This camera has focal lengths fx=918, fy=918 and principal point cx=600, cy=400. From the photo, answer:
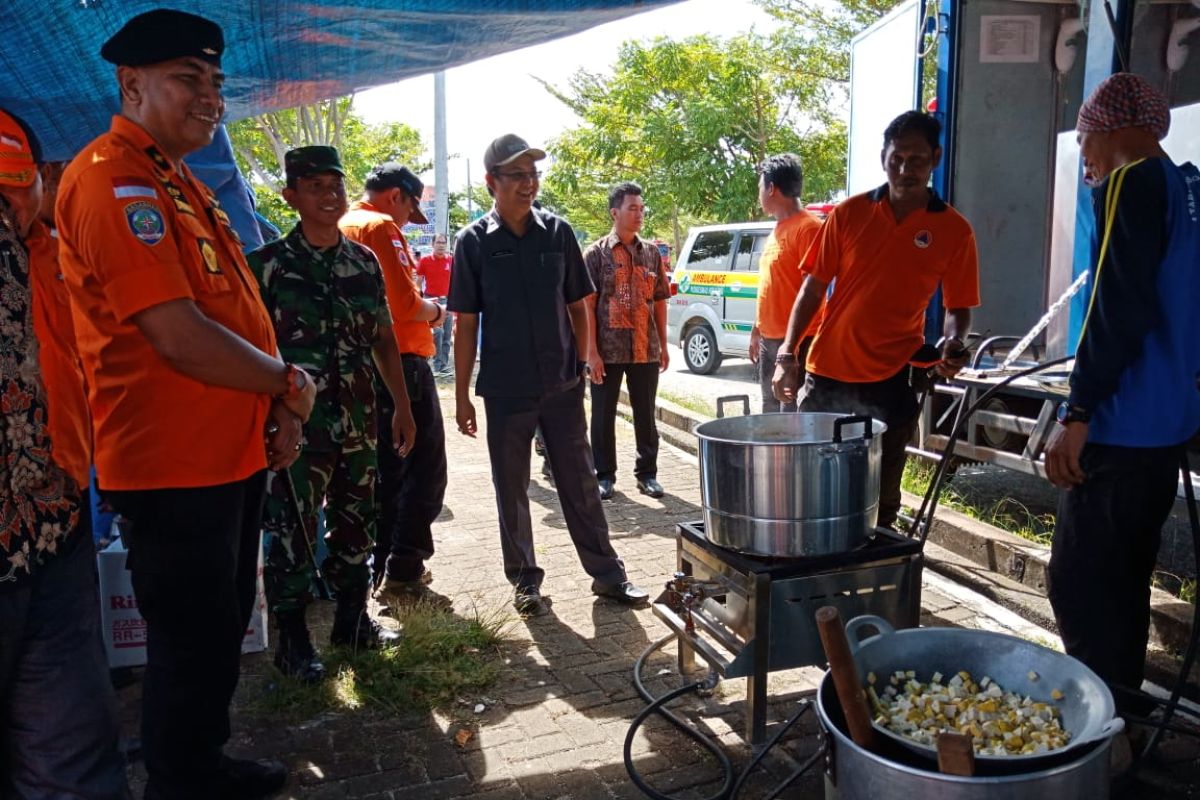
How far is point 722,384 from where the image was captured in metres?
12.0

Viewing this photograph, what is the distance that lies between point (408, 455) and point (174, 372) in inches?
87.2

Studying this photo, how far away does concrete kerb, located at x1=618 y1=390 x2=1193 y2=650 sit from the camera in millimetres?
3785

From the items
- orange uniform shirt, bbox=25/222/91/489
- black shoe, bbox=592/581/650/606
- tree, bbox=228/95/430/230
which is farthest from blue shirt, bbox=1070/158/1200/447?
tree, bbox=228/95/430/230

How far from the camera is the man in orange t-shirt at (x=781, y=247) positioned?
229 inches

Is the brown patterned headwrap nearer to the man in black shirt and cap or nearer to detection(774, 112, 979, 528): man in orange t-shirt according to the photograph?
detection(774, 112, 979, 528): man in orange t-shirt

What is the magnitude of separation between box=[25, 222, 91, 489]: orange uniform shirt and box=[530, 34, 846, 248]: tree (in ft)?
59.2

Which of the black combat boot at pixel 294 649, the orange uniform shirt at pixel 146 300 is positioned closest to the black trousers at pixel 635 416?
the black combat boot at pixel 294 649

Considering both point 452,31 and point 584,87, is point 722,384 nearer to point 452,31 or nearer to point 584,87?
point 452,31

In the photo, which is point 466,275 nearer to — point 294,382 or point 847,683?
point 294,382

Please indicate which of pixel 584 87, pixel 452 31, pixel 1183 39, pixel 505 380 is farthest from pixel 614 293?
pixel 584 87

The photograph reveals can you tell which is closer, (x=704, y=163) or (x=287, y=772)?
(x=287, y=772)

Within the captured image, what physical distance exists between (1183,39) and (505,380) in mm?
5303

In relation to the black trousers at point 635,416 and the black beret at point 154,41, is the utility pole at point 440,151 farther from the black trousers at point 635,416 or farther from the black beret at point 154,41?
the black beret at point 154,41

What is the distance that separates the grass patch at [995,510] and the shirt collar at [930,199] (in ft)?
5.25
